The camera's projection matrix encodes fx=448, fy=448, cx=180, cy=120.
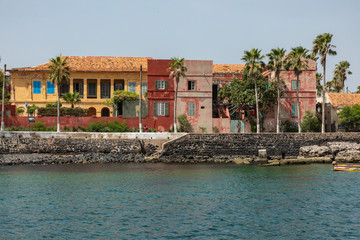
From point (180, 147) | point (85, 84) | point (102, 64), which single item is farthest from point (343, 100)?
point (85, 84)

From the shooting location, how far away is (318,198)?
2909cm

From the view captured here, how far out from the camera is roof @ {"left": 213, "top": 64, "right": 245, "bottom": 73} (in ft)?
211

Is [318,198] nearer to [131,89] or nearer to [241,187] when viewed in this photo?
[241,187]

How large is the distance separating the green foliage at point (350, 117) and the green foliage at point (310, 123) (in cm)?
351

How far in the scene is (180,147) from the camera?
4997 centimetres

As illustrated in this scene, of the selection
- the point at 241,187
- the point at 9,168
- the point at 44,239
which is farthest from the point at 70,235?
the point at 9,168

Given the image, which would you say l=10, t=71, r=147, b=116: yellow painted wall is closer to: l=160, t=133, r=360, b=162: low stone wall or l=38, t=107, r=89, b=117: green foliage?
l=38, t=107, r=89, b=117: green foliage

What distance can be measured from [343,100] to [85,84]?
36227 mm

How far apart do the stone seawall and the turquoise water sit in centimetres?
711

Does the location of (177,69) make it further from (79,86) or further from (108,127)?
(79,86)

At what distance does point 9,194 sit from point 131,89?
35007 millimetres

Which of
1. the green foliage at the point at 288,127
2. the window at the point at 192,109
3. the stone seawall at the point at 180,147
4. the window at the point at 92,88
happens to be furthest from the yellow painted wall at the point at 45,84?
the green foliage at the point at 288,127

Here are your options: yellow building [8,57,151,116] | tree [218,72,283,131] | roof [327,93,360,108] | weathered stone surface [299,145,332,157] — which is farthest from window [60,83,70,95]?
roof [327,93,360,108]

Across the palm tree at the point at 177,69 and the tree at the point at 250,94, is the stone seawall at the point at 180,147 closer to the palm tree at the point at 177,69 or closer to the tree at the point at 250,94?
the palm tree at the point at 177,69
